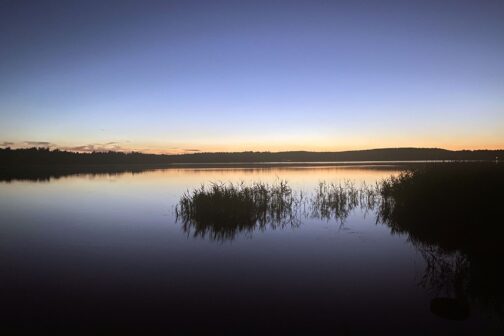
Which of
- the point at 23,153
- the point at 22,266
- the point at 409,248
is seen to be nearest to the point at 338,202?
the point at 409,248

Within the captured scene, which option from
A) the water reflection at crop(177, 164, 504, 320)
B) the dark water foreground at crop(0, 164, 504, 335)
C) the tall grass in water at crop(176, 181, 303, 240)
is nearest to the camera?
the dark water foreground at crop(0, 164, 504, 335)

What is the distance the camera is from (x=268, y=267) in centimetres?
1024

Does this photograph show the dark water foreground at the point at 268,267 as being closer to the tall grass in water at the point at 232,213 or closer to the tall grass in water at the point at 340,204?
the tall grass in water at the point at 232,213

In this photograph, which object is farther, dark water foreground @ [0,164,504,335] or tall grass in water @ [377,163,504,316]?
tall grass in water @ [377,163,504,316]

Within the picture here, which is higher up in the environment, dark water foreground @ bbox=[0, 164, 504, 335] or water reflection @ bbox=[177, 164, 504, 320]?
water reflection @ bbox=[177, 164, 504, 320]

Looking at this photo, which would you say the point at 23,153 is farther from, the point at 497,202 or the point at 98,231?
the point at 497,202

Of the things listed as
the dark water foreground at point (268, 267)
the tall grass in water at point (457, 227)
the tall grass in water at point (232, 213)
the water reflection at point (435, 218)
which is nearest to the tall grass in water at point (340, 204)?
the water reflection at point (435, 218)

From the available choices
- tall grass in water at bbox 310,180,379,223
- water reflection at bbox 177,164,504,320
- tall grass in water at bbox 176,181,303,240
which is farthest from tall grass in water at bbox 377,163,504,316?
tall grass in water at bbox 176,181,303,240

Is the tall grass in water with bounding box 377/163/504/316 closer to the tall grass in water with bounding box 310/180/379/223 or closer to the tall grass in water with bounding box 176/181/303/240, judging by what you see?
the tall grass in water with bounding box 310/180/379/223

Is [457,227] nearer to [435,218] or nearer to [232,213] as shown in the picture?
[435,218]

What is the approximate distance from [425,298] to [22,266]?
11518 millimetres

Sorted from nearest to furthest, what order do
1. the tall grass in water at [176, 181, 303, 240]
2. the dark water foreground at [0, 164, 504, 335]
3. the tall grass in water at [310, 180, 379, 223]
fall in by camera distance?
the dark water foreground at [0, 164, 504, 335]
the tall grass in water at [176, 181, 303, 240]
the tall grass in water at [310, 180, 379, 223]

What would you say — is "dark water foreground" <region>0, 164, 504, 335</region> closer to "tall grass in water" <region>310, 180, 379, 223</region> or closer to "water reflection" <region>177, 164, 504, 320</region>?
"water reflection" <region>177, 164, 504, 320</region>

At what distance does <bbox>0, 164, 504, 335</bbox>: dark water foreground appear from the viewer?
6.77 meters
